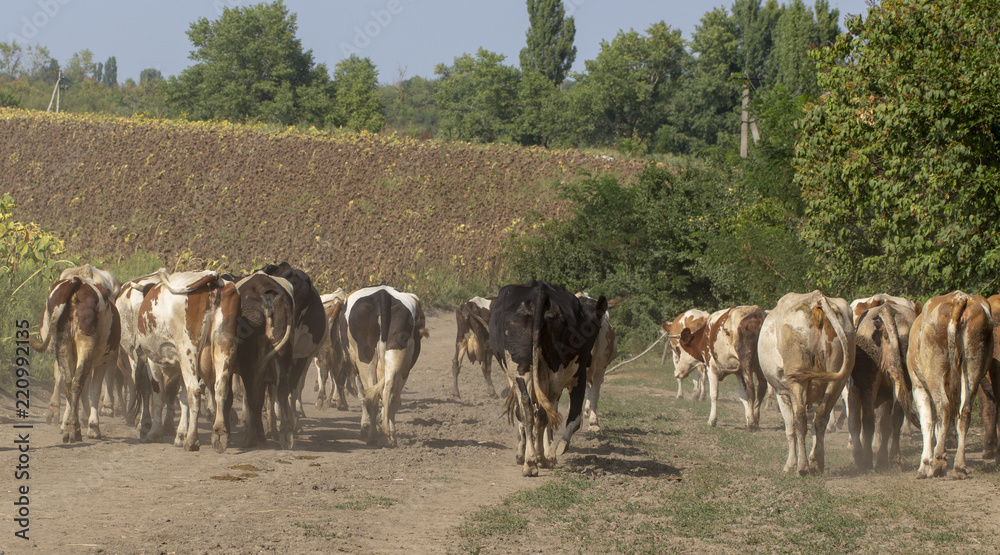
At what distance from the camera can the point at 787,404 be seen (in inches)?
396

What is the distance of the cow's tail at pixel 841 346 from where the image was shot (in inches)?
380

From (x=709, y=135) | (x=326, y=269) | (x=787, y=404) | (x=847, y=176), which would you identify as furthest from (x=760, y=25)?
(x=787, y=404)

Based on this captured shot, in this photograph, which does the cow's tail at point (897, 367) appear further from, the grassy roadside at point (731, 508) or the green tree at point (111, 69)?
the green tree at point (111, 69)

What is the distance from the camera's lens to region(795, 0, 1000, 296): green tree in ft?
37.3

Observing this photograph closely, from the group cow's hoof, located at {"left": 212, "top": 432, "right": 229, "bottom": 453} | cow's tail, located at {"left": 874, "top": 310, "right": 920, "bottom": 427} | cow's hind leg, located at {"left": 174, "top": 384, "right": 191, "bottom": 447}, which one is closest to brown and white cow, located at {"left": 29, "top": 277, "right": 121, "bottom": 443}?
cow's hind leg, located at {"left": 174, "top": 384, "right": 191, "bottom": 447}

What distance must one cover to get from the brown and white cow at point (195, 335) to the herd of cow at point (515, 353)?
0.06 ft

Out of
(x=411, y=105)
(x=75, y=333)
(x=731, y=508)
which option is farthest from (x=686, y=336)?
(x=411, y=105)

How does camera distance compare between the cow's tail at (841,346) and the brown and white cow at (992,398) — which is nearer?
the cow's tail at (841,346)

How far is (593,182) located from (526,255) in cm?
344

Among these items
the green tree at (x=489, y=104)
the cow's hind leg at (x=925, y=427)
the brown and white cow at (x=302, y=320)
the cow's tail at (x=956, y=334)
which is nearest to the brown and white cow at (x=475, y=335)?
the brown and white cow at (x=302, y=320)

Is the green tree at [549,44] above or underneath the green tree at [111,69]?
underneath

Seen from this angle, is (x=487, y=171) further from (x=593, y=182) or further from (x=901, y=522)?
(x=901, y=522)

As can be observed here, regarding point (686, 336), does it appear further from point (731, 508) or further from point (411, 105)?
point (411, 105)

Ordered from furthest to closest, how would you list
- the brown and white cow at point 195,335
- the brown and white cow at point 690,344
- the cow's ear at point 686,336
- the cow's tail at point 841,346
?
the cow's ear at point 686,336
the brown and white cow at point 690,344
the brown and white cow at point 195,335
the cow's tail at point 841,346
